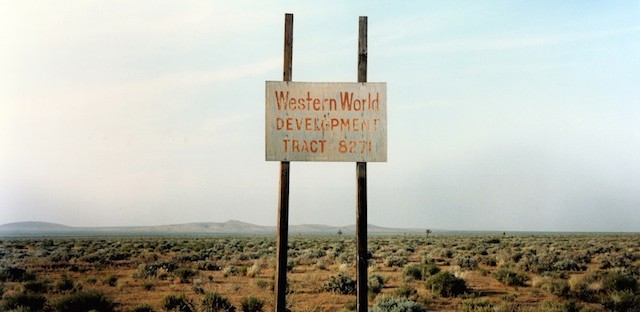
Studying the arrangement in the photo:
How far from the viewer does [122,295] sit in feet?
59.5

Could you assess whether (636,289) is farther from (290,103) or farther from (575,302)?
(290,103)

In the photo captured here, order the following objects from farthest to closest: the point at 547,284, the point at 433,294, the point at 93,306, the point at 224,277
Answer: the point at 224,277 < the point at 547,284 < the point at 433,294 < the point at 93,306

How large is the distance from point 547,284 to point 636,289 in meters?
2.67

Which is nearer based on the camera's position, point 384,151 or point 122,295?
point 384,151

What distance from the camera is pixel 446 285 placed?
59.0 feet

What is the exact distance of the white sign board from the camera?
7.30m

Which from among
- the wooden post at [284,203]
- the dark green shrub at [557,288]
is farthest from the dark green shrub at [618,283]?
the wooden post at [284,203]

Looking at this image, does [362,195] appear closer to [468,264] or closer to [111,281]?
[111,281]

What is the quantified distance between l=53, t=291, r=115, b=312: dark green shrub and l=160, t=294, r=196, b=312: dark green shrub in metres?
1.57

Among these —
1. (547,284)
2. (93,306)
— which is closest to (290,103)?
(93,306)

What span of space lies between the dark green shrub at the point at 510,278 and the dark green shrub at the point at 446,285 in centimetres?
299

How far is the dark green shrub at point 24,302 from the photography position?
48.6 ft

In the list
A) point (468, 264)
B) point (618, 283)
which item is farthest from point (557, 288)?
point (468, 264)

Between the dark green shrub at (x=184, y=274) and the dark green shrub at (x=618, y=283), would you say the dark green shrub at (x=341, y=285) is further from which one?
the dark green shrub at (x=618, y=283)
